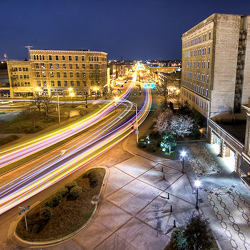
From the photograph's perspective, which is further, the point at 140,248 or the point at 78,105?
the point at 78,105

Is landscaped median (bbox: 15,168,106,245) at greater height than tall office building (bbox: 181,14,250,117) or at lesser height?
lesser

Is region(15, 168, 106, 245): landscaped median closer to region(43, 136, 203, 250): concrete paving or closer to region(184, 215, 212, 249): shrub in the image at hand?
region(43, 136, 203, 250): concrete paving

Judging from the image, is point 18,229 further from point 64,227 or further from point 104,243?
point 104,243

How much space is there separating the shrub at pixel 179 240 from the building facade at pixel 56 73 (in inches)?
2519


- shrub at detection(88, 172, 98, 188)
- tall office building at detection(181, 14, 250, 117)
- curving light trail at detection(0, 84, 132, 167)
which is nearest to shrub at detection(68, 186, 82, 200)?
shrub at detection(88, 172, 98, 188)

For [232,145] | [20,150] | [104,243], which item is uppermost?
[232,145]

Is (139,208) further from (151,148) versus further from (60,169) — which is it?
(151,148)

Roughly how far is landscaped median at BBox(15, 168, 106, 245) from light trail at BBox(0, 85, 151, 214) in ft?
6.95

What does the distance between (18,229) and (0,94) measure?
244 ft

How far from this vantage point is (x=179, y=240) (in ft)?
42.9

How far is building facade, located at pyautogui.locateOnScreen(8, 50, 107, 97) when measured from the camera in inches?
2822

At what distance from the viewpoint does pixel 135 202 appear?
59.5 ft

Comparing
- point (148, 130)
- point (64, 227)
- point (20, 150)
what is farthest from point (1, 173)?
point (148, 130)

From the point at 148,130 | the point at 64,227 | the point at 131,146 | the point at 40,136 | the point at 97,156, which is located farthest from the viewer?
the point at 148,130
